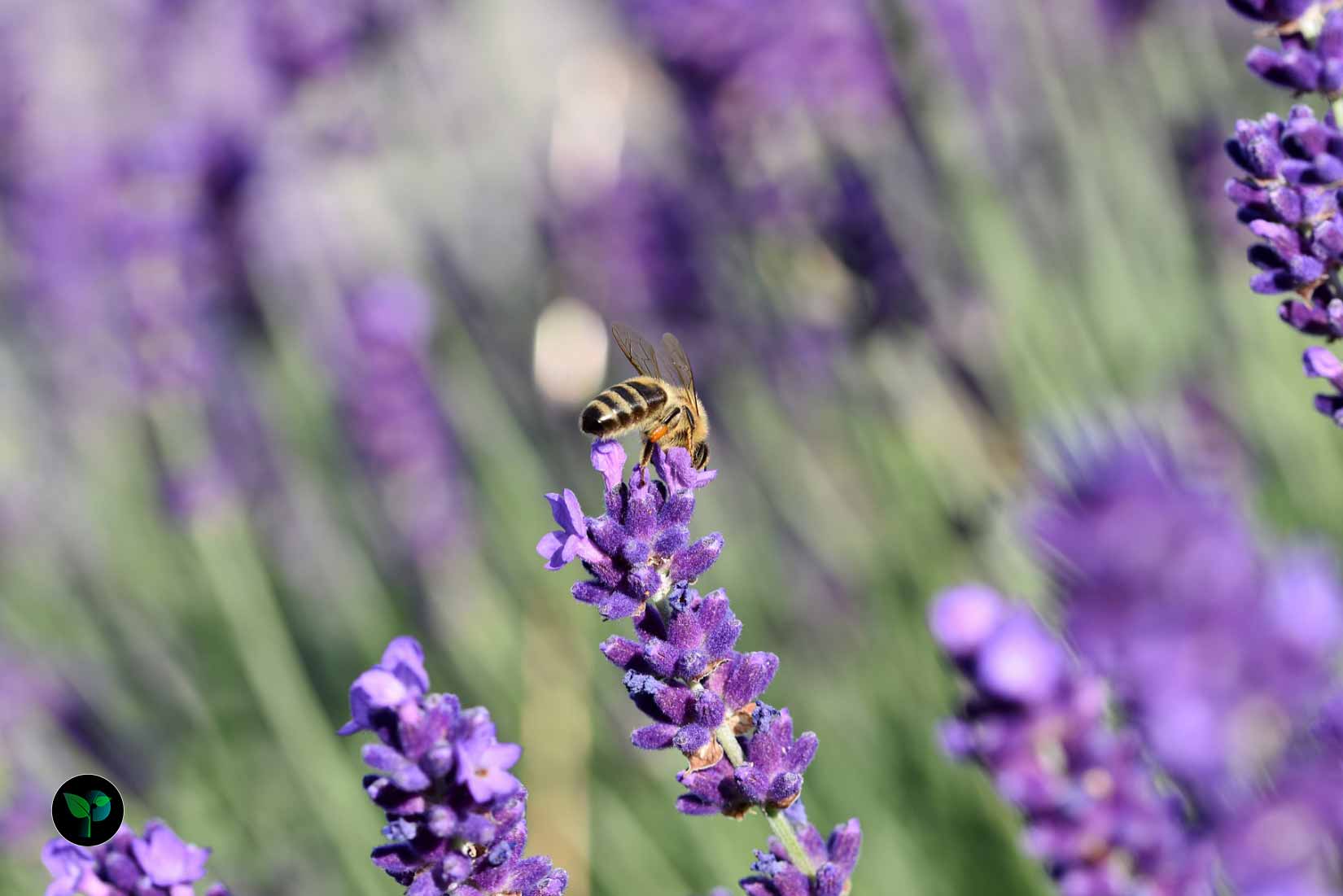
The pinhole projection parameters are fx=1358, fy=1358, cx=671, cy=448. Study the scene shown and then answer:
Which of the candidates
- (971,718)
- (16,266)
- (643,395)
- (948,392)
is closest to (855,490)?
(948,392)

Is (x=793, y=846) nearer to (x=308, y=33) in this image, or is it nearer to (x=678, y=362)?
(x=678, y=362)

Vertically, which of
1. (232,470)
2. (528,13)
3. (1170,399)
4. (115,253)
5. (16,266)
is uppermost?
(528,13)

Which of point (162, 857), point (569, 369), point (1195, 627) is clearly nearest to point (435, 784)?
point (162, 857)

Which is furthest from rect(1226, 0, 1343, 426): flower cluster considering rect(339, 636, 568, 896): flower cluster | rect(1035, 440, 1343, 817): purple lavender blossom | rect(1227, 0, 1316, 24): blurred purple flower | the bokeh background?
the bokeh background

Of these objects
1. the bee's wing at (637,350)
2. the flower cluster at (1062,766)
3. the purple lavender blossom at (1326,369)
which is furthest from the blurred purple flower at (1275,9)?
the bee's wing at (637,350)

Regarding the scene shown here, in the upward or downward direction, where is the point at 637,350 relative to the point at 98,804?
upward

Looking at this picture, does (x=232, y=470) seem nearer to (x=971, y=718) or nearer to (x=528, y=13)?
(x=971, y=718)
